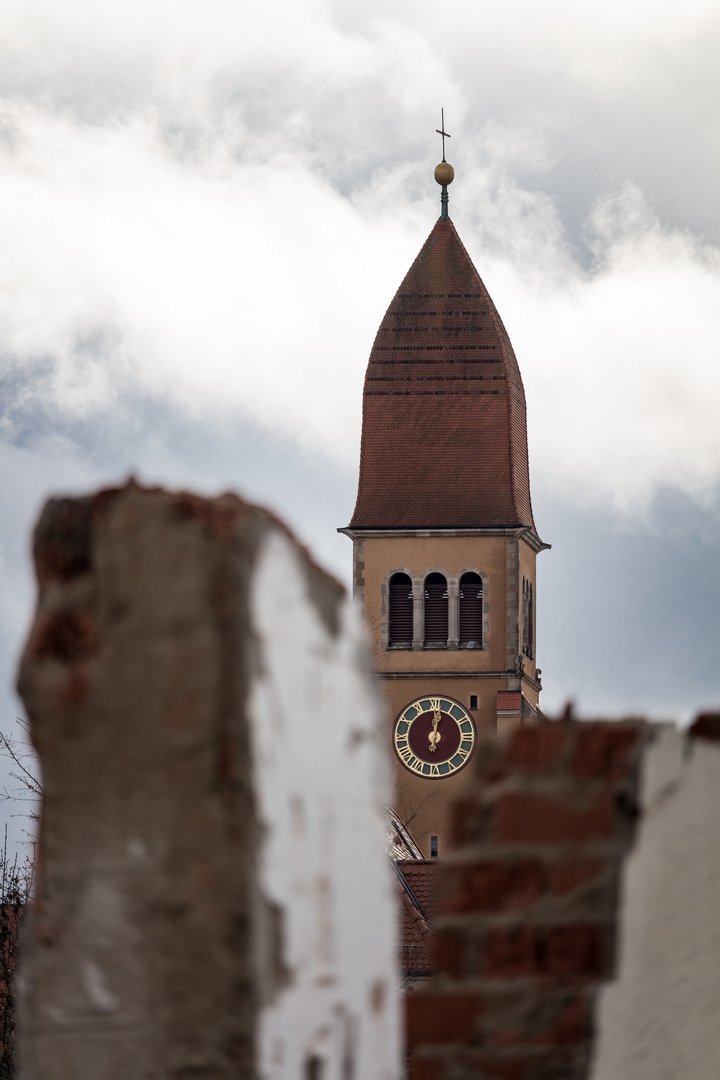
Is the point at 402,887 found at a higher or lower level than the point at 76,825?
higher

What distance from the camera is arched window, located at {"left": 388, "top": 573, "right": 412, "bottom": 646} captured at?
4981 centimetres

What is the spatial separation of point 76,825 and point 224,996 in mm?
267

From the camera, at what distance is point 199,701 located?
6.86 ft

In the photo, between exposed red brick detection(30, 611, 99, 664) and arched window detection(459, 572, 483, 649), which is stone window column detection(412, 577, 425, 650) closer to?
arched window detection(459, 572, 483, 649)

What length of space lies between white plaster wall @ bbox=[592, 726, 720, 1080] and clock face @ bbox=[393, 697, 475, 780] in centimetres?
4621

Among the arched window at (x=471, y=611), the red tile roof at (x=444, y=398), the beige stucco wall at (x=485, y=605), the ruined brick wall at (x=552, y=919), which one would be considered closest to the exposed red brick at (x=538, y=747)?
the ruined brick wall at (x=552, y=919)

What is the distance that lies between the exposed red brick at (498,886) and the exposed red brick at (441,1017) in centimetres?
11

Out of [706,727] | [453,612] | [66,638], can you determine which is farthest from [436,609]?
[66,638]

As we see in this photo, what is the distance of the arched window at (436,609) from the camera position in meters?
50.0

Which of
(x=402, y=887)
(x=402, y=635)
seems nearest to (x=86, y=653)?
(x=402, y=887)

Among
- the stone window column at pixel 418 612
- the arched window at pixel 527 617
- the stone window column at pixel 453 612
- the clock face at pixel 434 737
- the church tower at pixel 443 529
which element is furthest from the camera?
the arched window at pixel 527 617

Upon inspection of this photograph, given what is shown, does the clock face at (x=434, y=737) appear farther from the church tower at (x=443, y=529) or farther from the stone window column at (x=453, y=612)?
the stone window column at (x=453, y=612)

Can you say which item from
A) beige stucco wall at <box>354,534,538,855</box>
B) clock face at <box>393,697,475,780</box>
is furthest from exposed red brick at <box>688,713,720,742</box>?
beige stucco wall at <box>354,534,538,855</box>

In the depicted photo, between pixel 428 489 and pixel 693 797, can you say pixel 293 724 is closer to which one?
pixel 693 797
